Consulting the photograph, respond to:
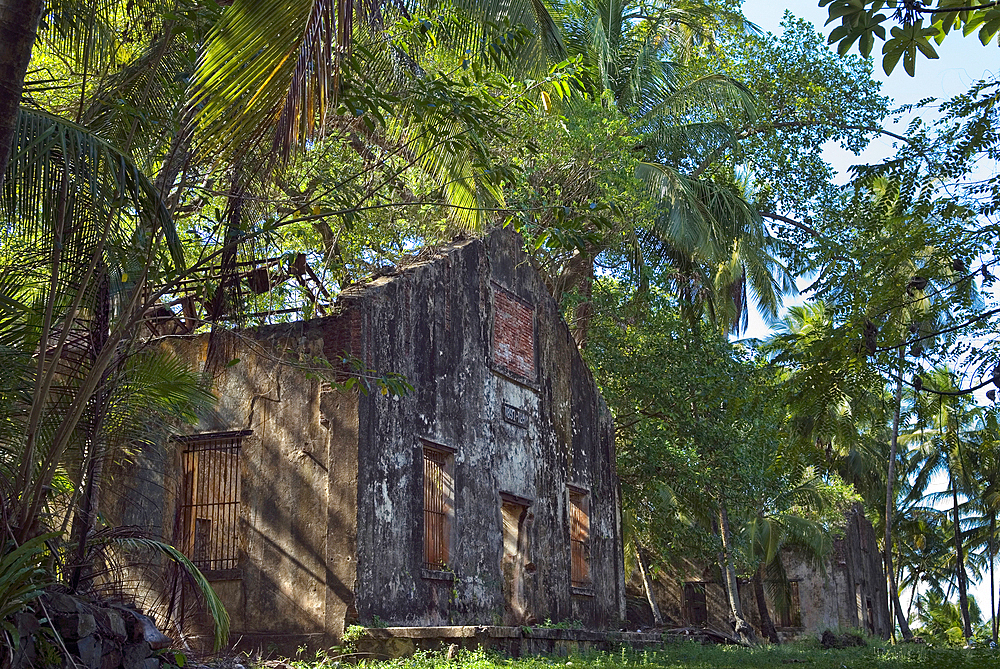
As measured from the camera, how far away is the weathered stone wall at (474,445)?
10.9m

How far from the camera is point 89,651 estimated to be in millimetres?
6301

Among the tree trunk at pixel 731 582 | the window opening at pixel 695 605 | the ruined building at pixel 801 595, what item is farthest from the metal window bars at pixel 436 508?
the window opening at pixel 695 605

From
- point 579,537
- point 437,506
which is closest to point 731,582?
point 579,537

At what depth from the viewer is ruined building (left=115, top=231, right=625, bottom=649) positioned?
1055 cm

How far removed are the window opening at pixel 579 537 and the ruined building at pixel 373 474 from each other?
32.8 inches

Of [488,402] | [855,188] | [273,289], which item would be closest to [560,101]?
[488,402]

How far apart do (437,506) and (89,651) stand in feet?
19.5

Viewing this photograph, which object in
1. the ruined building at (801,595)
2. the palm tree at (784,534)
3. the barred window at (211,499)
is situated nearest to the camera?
the barred window at (211,499)

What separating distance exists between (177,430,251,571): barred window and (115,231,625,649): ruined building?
0.02 meters

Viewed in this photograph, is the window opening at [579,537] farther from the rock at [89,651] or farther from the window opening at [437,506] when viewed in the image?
the rock at [89,651]

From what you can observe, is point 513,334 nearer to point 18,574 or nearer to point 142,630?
point 142,630

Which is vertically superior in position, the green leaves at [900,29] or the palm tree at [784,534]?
the green leaves at [900,29]

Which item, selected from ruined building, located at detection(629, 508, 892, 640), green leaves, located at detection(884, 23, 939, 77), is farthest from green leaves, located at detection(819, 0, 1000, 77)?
ruined building, located at detection(629, 508, 892, 640)

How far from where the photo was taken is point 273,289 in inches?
433
